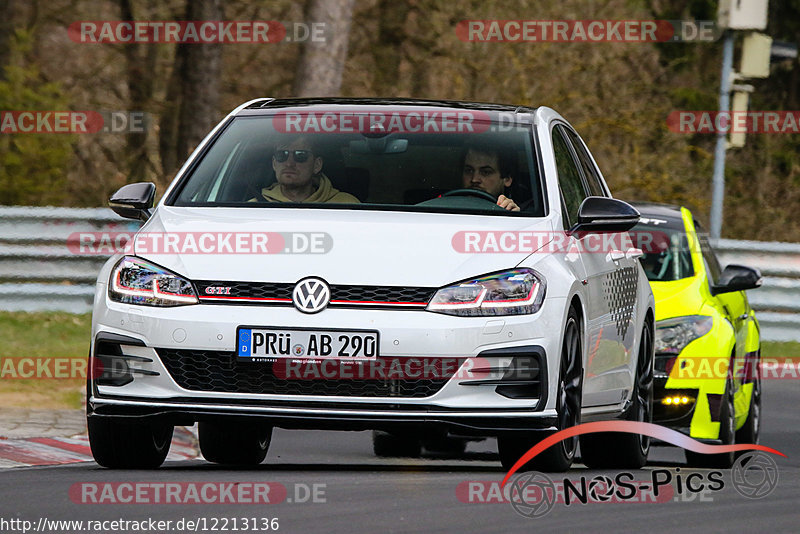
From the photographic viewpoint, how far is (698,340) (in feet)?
35.0

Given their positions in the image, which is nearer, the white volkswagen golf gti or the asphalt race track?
the asphalt race track

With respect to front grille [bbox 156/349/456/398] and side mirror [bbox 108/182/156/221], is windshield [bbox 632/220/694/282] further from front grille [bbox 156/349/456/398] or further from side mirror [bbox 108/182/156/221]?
front grille [bbox 156/349/456/398]

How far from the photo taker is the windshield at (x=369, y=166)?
8.31m

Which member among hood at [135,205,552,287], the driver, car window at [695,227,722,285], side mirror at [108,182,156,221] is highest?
the driver

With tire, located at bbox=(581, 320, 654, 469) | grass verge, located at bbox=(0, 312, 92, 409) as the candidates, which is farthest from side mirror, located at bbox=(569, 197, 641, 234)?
grass verge, located at bbox=(0, 312, 92, 409)

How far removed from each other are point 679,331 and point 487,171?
287cm

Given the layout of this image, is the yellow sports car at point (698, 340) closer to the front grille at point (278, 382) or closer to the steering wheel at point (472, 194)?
the steering wheel at point (472, 194)

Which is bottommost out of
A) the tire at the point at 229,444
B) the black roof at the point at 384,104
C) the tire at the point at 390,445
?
the tire at the point at 390,445

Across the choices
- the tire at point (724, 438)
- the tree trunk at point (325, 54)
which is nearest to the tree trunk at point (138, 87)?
the tree trunk at point (325, 54)

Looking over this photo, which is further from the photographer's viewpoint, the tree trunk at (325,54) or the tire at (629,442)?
the tree trunk at (325,54)

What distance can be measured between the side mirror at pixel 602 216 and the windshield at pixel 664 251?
3172mm

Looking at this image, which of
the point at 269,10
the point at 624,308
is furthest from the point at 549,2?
the point at 624,308

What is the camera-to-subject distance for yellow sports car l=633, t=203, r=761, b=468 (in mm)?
10555

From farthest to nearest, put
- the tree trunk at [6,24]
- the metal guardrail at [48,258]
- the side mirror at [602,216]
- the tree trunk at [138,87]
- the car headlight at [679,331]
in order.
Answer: the tree trunk at [6,24]
the tree trunk at [138,87]
the metal guardrail at [48,258]
the car headlight at [679,331]
the side mirror at [602,216]
